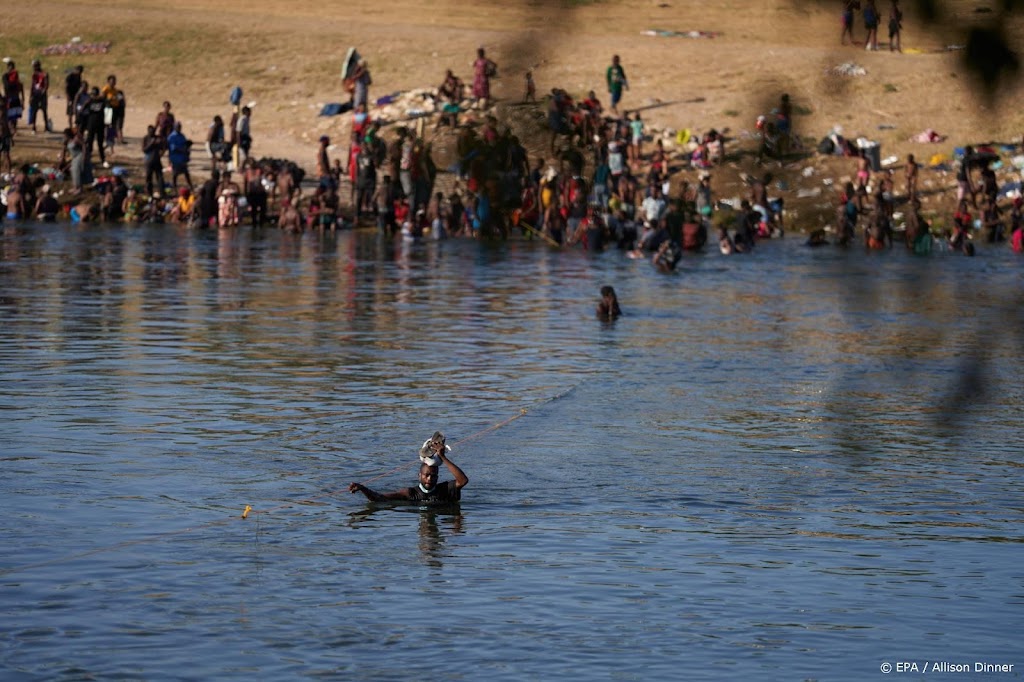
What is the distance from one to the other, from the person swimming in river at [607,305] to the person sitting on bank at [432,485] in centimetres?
1419

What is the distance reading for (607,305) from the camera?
29.8 meters

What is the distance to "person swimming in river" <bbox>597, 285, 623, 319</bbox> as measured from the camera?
97.0 ft

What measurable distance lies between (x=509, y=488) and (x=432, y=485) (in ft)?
5.50

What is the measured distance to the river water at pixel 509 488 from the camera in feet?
38.8

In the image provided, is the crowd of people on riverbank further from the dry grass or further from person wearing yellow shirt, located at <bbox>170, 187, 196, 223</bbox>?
the dry grass

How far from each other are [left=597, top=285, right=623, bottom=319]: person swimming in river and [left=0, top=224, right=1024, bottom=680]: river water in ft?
0.75

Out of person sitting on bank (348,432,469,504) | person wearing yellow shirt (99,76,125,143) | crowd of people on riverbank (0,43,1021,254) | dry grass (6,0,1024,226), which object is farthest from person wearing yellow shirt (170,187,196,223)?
person sitting on bank (348,432,469,504)

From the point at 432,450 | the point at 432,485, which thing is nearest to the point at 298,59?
the point at 432,485

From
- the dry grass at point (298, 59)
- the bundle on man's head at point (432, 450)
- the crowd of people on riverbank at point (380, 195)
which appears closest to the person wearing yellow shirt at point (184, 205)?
the crowd of people on riverbank at point (380, 195)

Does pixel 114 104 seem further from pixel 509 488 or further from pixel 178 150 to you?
pixel 509 488

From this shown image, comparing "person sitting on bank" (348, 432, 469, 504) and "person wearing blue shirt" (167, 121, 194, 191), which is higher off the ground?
"person wearing blue shirt" (167, 121, 194, 191)

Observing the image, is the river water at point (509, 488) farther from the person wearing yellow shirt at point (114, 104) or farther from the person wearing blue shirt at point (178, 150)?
the person wearing yellow shirt at point (114, 104)

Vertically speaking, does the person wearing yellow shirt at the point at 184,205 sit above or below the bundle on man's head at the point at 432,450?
above

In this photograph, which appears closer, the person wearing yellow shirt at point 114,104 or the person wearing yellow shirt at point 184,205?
the person wearing yellow shirt at point 114,104
